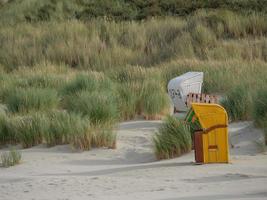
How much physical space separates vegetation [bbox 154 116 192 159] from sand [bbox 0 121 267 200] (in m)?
0.15

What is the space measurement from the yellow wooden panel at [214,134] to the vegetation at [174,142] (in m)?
0.61

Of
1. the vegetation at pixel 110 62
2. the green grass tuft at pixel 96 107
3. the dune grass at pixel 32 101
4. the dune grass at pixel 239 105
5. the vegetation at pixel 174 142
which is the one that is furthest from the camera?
the dune grass at pixel 32 101

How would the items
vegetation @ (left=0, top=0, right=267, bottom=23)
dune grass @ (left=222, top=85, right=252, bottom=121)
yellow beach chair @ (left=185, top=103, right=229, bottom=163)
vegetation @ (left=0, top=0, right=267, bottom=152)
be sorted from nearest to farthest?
yellow beach chair @ (left=185, top=103, right=229, bottom=163)
vegetation @ (left=0, top=0, right=267, bottom=152)
dune grass @ (left=222, top=85, right=252, bottom=121)
vegetation @ (left=0, top=0, right=267, bottom=23)

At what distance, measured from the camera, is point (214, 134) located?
27.2 ft

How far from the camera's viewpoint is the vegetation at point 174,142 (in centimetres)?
888

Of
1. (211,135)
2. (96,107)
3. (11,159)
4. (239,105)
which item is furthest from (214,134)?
(96,107)

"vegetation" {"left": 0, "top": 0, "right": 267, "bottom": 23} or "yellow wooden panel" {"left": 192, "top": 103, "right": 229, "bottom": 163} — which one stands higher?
"vegetation" {"left": 0, "top": 0, "right": 267, "bottom": 23}

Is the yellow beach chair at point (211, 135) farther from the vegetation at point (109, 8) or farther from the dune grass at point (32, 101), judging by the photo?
the vegetation at point (109, 8)

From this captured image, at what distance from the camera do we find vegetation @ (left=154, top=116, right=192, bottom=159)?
8.88m

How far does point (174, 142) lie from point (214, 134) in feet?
2.42

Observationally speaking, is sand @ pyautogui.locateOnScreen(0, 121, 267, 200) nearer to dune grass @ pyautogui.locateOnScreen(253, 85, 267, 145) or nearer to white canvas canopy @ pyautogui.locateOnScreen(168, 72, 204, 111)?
dune grass @ pyautogui.locateOnScreen(253, 85, 267, 145)

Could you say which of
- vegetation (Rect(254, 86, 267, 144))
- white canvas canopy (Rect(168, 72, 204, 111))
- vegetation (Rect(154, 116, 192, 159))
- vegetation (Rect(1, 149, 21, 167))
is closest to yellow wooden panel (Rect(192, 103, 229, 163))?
vegetation (Rect(154, 116, 192, 159))

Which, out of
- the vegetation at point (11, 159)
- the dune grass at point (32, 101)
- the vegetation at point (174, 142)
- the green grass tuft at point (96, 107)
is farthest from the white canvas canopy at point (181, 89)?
the vegetation at point (11, 159)

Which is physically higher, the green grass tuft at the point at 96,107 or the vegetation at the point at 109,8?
the vegetation at the point at 109,8
